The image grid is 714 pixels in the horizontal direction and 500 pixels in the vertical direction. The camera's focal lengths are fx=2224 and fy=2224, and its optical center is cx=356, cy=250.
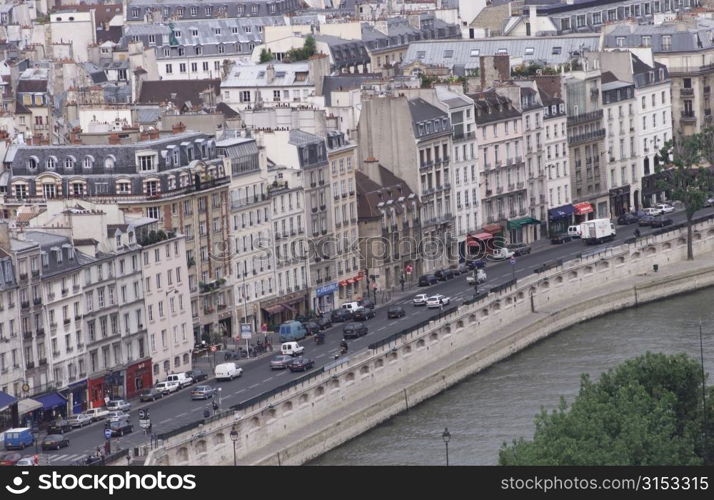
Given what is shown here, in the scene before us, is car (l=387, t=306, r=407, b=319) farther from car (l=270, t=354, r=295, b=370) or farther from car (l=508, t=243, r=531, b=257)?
car (l=508, t=243, r=531, b=257)

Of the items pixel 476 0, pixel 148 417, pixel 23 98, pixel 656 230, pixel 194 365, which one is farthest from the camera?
pixel 476 0

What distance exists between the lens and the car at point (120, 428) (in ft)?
212

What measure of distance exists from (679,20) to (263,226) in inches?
1992

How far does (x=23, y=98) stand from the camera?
127625 millimetres

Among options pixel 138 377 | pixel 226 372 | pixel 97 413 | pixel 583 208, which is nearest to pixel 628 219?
pixel 583 208

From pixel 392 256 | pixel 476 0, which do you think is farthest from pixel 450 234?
pixel 476 0

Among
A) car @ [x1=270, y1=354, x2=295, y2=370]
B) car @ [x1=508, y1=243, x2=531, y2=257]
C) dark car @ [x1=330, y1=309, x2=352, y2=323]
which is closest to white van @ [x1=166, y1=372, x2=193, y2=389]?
car @ [x1=270, y1=354, x2=295, y2=370]

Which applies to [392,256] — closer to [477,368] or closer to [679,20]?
[477,368]

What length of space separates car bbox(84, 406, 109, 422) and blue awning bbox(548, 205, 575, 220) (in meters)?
43.9

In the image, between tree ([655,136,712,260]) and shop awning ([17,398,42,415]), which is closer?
shop awning ([17,398,42,415])

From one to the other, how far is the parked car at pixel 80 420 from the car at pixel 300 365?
9724 mm

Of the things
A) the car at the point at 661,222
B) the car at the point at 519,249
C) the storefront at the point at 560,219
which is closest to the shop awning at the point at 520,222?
the car at the point at 519,249

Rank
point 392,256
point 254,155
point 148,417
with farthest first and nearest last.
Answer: point 392,256, point 254,155, point 148,417

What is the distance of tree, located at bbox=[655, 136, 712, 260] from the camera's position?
342ft
